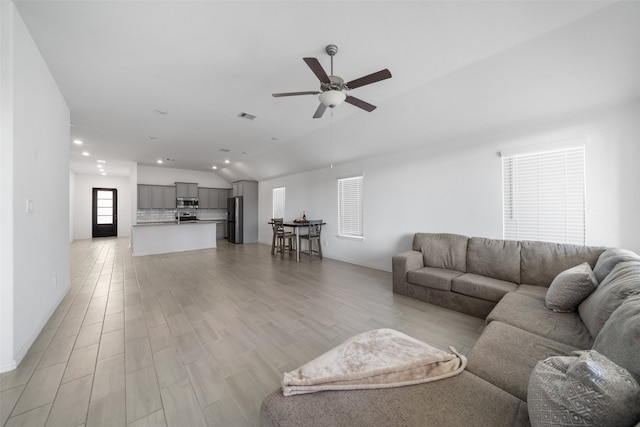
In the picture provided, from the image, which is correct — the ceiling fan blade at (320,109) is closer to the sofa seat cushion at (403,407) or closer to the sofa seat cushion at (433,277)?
the sofa seat cushion at (403,407)

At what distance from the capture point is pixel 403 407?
994 mm

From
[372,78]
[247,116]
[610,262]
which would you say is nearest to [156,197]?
[247,116]

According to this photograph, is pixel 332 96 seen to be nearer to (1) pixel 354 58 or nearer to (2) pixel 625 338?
(1) pixel 354 58

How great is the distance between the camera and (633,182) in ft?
8.40

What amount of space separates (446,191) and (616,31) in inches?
93.9

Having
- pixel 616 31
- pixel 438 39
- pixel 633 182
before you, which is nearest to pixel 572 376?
pixel 438 39

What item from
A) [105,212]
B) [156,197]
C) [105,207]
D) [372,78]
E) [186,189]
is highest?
[372,78]

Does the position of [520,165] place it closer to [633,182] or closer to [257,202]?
[633,182]

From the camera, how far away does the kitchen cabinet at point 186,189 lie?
8844mm

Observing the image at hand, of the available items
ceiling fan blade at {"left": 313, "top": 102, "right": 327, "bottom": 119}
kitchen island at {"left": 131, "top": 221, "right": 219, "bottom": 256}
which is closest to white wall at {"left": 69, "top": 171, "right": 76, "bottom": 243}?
kitchen island at {"left": 131, "top": 221, "right": 219, "bottom": 256}

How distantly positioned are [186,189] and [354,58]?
871cm

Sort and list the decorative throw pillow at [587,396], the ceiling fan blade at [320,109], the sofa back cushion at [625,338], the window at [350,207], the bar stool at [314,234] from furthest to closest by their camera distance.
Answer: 1. the bar stool at [314,234]
2. the window at [350,207]
3. the ceiling fan blade at [320,109]
4. the sofa back cushion at [625,338]
5. the decorative throw pillow at [587,396]

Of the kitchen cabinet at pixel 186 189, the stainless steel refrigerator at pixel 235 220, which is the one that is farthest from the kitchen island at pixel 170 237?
the kitchen cabinet at pixel 186 189

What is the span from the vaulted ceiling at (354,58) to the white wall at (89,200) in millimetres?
7752
